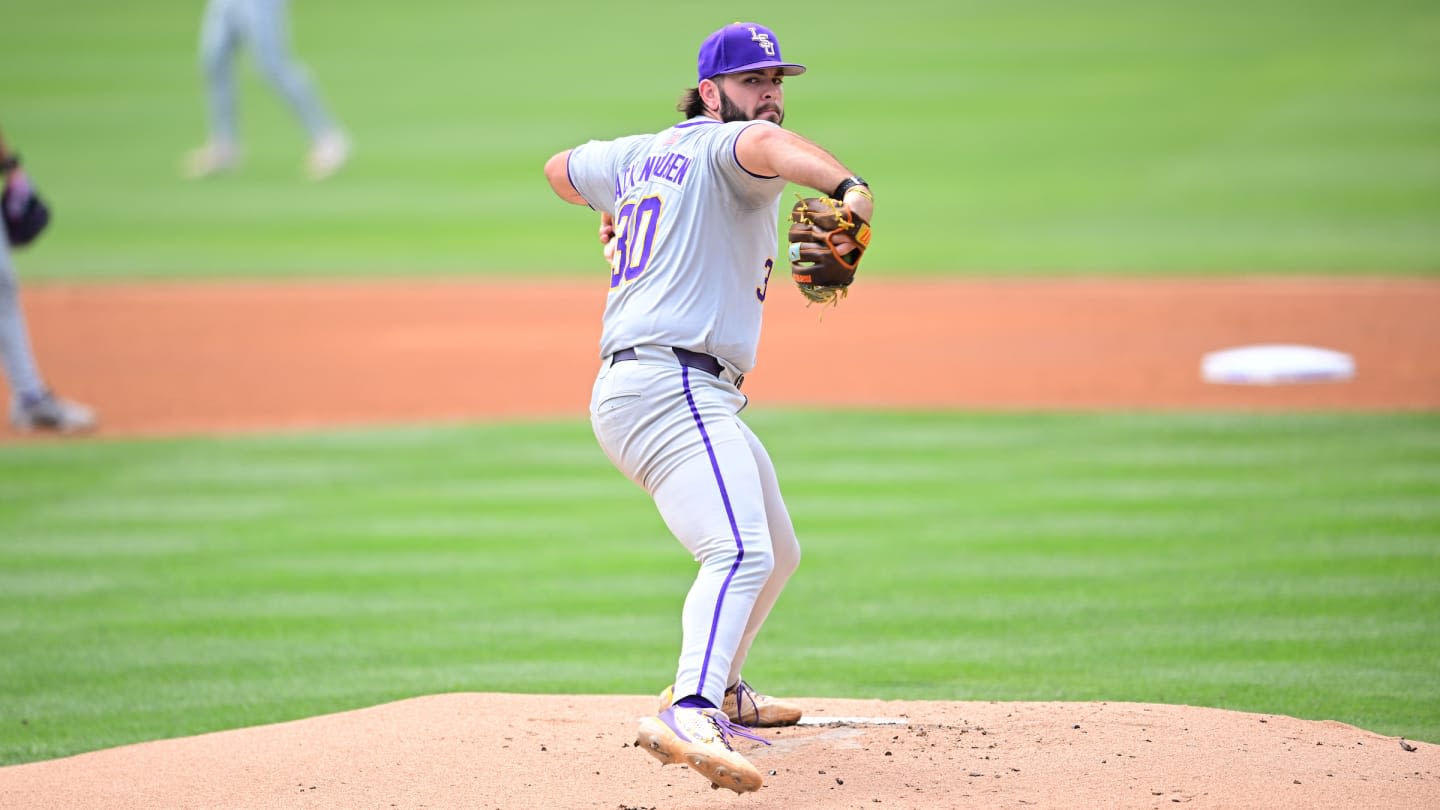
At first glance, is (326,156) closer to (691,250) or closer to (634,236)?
(634,236)

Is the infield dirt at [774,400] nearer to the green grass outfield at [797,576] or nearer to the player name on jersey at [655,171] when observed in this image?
the green grass outfield at [797,576]

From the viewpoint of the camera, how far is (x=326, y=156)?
64.7ft

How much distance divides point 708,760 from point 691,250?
1261 mm

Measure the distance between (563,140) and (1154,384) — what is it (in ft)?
40.9

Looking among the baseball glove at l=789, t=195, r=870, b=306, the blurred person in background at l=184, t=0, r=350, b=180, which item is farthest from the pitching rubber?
the blurred person in background at l=184, t=0, r=350, b=180

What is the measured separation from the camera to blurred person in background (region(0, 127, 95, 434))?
897 centimetres

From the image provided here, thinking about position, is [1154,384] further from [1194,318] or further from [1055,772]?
[1055,772]

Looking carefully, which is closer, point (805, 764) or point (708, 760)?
point (708, 760)

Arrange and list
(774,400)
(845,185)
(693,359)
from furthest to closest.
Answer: (774,400) → (693,359) → (845,185)

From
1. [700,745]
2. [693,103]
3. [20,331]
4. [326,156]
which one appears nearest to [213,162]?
[326,156]

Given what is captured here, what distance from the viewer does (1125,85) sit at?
22828mm

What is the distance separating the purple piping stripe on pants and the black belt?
0.07 feet

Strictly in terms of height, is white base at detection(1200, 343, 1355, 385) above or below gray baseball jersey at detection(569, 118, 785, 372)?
below

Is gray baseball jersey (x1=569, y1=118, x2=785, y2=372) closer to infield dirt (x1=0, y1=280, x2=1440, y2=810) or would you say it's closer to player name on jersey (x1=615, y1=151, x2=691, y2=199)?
player name on jersey (x1=615, y1=151, x2=691, y2=199)
